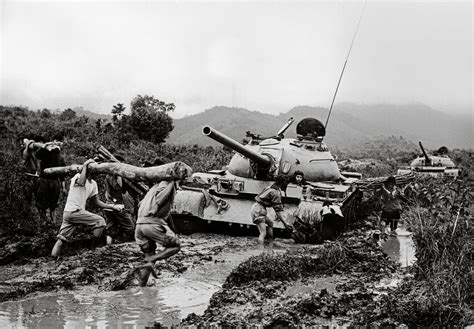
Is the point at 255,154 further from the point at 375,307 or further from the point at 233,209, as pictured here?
the point at 375,307

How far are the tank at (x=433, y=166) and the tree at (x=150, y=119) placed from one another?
1101 cm

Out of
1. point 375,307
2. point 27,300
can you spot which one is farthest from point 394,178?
point 27,300

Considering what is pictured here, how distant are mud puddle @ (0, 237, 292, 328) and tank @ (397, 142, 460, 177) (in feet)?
43.6

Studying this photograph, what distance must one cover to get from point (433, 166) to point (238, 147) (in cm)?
1254

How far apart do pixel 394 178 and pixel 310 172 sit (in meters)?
1.68

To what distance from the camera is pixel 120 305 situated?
252 inches

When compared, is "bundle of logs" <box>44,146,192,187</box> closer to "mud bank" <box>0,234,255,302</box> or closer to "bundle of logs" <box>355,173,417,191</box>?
"mud bank" <box>0,234,255,302</box>

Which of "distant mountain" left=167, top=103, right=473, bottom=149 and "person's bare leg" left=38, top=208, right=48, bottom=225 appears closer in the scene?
"person's bare leg" left=38, top=208, right=48, bottom=225

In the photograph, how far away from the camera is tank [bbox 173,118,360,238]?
11031mm

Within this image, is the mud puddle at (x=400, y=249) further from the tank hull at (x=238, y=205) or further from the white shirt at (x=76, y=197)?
the white shirt at (x=76, y=197)

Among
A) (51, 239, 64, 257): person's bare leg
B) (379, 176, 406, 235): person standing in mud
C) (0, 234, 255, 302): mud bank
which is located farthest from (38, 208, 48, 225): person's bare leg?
(379, 176, 406, 235): person standing in mud

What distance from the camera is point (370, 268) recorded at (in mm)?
8414

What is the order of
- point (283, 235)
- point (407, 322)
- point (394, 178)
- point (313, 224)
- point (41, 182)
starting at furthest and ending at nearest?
1. point (394, 178)
2. point (283, 235)
3. point (313, 224)
4. point (41, 182)
5. point (407, 322)

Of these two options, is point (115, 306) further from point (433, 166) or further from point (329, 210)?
point (433, 166)
